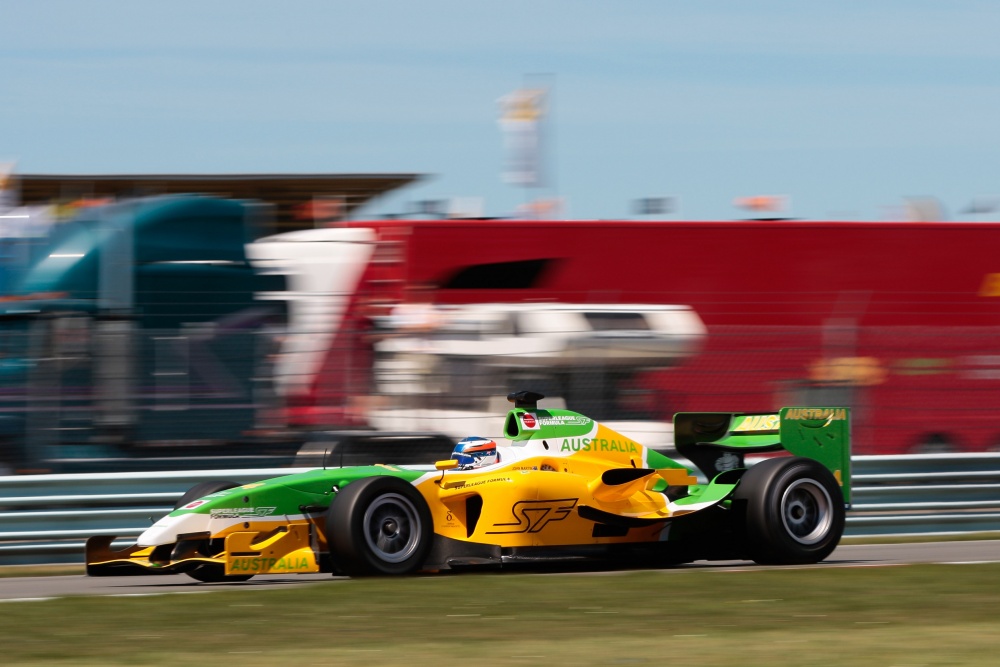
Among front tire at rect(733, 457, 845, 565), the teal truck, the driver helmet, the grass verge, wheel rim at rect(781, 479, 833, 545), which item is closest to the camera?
the grass verge

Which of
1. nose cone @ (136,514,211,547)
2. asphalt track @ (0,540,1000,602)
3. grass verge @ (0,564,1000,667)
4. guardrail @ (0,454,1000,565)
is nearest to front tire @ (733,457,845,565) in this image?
asphalt track @ (0,540,1000,602)

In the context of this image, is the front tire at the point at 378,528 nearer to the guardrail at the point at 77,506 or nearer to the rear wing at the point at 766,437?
the rear wing at the point at 766,437

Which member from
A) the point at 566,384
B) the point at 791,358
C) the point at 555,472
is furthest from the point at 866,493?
the point at 555,472

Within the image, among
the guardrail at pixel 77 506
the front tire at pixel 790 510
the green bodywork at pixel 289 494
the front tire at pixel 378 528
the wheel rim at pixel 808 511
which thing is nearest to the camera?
the front tire at pixel 378 528

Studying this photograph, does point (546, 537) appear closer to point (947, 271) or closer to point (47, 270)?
point (47, 270)

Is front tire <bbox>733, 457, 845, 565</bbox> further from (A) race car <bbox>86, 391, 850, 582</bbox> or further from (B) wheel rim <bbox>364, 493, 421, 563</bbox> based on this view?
(B) wheel rim <bbox>364, 493, 421, 563</bbox>

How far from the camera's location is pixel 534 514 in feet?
28.7

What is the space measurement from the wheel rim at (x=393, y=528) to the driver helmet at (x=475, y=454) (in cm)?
57

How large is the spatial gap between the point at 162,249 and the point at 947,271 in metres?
9.27

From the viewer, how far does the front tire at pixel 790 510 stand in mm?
9031

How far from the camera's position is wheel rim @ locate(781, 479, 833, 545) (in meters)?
9.19

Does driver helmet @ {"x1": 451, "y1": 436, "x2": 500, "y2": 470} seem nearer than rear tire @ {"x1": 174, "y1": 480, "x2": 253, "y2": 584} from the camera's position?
No

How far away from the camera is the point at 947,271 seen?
17.5 metres

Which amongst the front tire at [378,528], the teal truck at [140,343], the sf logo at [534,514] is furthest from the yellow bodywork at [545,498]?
the teal truck at [140,343]
